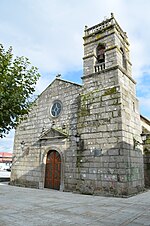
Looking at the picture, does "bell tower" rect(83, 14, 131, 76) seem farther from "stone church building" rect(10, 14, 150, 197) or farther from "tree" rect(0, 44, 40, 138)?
"tree" rect(0, 44, 40, 138)

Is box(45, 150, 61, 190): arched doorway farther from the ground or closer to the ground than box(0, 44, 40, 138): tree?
closer to the ground

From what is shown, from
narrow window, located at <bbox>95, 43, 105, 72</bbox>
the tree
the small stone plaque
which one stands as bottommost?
the small stone plaque

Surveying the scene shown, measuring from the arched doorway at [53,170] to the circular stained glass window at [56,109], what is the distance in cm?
220

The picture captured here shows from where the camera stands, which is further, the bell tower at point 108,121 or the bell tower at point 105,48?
the bell tower at point 105,48

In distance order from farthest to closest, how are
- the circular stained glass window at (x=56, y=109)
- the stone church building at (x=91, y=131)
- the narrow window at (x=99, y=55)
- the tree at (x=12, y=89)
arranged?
the circular stained glass window at (x=56, y=109) → the narrow window at (x=99, y=55) → the stone church building at (x=91, y=131) → the tree at (x=12, y=89)

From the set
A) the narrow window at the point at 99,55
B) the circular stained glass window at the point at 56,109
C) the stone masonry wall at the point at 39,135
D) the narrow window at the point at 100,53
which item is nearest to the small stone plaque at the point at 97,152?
the stone masonry wall at the point at 39,135

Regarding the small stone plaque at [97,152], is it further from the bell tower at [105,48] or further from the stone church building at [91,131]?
the bell tower at [105,48]

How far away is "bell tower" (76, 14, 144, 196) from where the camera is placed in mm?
7832

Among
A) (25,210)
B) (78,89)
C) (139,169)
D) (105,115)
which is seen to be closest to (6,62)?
(25,210)

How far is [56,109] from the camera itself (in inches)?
437

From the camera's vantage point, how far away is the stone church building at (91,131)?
8.04m

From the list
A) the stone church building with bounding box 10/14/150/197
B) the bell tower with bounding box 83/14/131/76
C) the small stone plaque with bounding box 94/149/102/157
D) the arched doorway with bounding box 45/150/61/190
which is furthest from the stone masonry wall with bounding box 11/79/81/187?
the small stone plaque with bounding box 94/149/102/157

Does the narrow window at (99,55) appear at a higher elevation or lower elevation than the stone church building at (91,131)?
higher

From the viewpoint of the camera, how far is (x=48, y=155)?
1052cm
